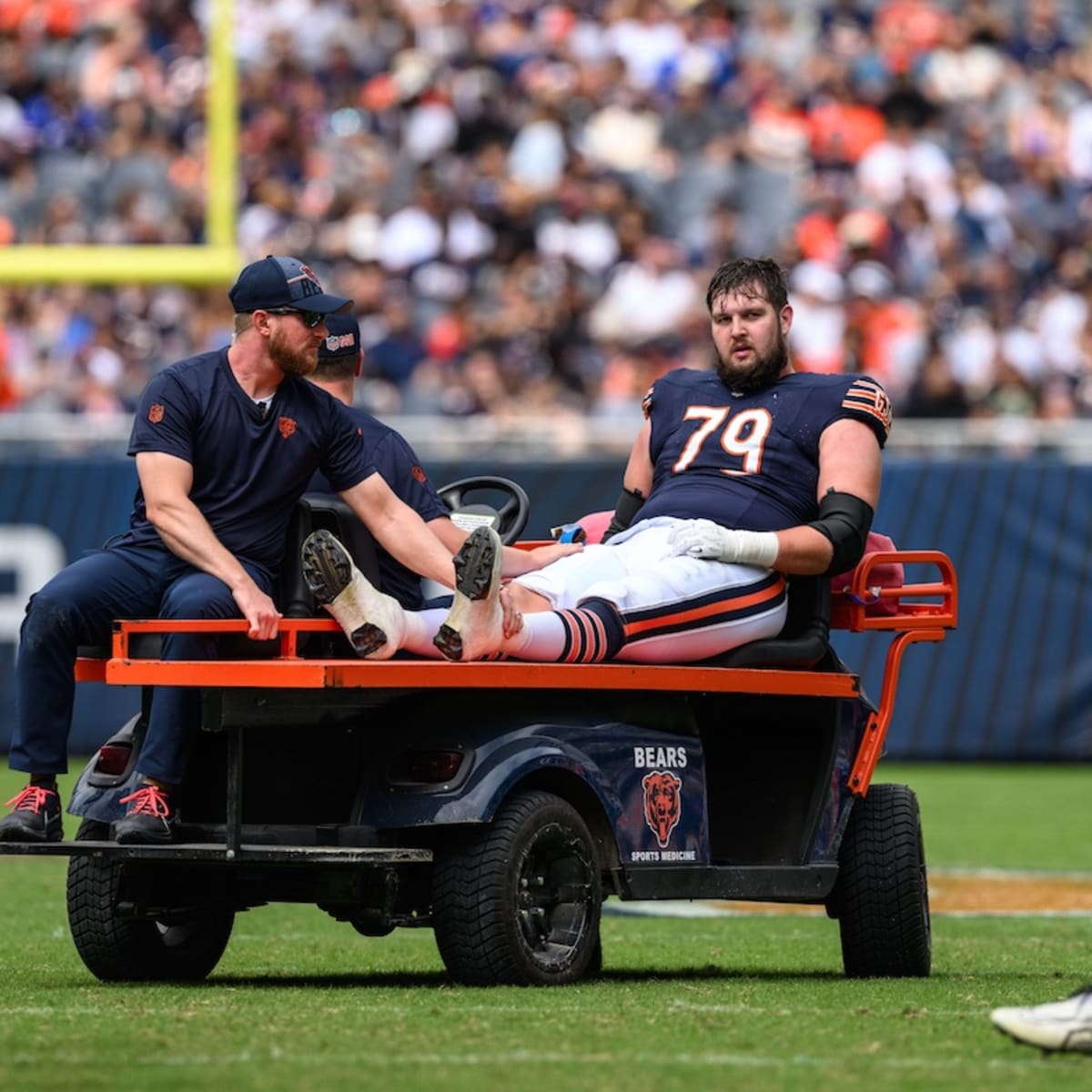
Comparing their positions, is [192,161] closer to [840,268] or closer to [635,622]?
[840,268]

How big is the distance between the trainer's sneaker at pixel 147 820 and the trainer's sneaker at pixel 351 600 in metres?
0.63

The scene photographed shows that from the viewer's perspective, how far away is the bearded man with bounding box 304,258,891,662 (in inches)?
244

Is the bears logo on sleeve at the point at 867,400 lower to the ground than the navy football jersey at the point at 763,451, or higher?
higher

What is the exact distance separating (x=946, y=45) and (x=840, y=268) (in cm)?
320

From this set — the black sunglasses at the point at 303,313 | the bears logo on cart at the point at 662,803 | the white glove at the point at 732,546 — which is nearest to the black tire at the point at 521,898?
the bears logo on cart at the point at 662,803

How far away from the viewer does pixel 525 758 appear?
6.24 m

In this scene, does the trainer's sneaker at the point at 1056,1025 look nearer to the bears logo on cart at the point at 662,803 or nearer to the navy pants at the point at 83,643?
the bears logo on cart at the point at 662,803

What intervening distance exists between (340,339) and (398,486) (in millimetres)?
546

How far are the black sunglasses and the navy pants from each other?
0.73 meters

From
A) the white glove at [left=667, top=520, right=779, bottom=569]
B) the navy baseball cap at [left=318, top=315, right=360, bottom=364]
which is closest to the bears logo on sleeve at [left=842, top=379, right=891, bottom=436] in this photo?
the white glove at [left=667, top=520, right=779, bottom=569]

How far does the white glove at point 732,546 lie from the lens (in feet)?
22.6

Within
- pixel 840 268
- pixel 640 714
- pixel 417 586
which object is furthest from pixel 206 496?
pixel 840 268

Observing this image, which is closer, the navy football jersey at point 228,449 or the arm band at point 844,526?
the navy football jersey at point 228,449

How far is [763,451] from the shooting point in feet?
24.0
